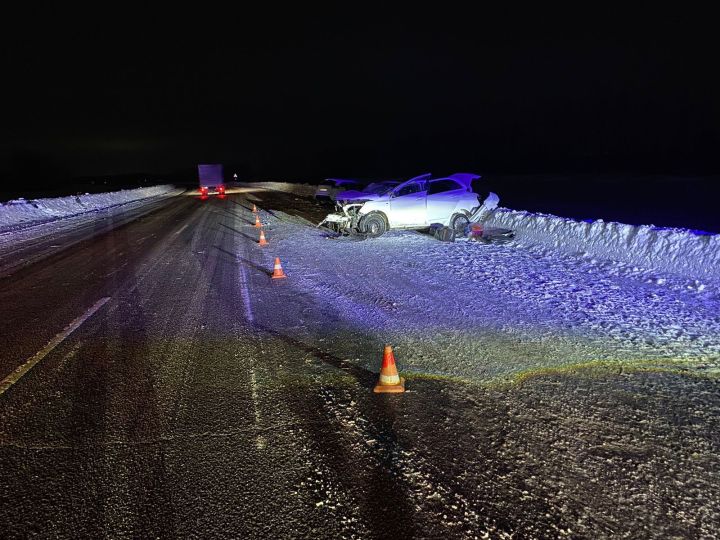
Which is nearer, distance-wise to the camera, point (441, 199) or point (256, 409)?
point (256, 409)

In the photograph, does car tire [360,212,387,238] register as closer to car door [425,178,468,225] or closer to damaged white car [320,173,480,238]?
damaged white car [320,173,480,238]

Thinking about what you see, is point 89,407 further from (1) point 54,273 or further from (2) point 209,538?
(1) point 54,273

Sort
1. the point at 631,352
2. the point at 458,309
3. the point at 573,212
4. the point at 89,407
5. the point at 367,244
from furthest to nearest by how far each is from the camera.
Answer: the point at 573,212
the point at 367,244
the point at 458,309
the point at 631,352
the point at 89,407

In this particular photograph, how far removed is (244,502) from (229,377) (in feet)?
6.26

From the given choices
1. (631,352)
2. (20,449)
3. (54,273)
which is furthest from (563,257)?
(54,273)

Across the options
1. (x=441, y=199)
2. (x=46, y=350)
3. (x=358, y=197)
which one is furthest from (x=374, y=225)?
(x=46, y=350)

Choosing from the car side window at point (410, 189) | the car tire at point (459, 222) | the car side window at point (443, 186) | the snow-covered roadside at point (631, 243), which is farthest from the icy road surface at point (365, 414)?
the car side window at point (443, 186)

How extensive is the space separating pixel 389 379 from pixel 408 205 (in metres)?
9.68

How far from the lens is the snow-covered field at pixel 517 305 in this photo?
5004 mm

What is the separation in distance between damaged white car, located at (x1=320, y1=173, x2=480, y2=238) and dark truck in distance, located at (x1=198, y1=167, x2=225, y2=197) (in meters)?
34.2

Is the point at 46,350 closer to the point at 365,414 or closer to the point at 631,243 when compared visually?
the point at 365,414

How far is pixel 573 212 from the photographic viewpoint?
2139 centimetres

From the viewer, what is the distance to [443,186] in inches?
541

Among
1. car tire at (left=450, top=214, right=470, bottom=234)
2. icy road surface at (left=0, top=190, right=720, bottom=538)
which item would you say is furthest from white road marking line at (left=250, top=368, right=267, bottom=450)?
car tire at (left=450, top=214, right=470, bottom=234)
